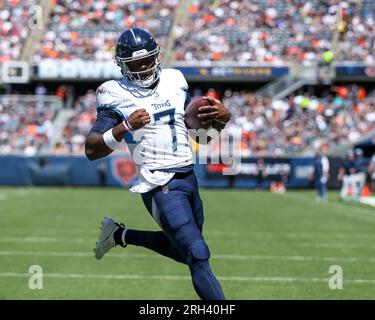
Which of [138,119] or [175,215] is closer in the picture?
[138,119]

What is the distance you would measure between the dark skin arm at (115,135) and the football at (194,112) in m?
0.37

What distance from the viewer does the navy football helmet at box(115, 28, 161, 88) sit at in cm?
463

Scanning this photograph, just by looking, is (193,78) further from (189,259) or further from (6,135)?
(189,259)

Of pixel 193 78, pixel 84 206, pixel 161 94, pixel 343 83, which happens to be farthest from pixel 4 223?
pixel 343 83

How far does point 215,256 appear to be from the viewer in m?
8.60

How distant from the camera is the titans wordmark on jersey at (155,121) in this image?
15.5 ft

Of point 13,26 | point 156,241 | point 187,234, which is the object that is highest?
point 13,26

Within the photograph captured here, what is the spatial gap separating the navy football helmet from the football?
11.7 inches

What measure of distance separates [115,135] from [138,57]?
547 millimetres

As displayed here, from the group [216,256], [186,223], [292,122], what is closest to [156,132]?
[186,223]

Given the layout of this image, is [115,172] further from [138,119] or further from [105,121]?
[138,119]

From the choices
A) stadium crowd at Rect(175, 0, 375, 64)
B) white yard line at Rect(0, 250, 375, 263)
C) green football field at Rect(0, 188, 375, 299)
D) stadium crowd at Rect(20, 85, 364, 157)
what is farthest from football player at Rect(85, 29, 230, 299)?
stadium crowd at Rect(175, 0, 375, 64)

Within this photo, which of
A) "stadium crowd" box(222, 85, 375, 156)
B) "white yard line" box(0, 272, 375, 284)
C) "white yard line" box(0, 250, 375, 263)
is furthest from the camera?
"stadium crowd" box(222, 85, 375, 156)

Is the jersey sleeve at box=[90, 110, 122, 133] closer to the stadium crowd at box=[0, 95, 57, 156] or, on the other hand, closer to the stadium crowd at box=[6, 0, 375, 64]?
the stadium crowd at box=[0, 95, 57, 156]
